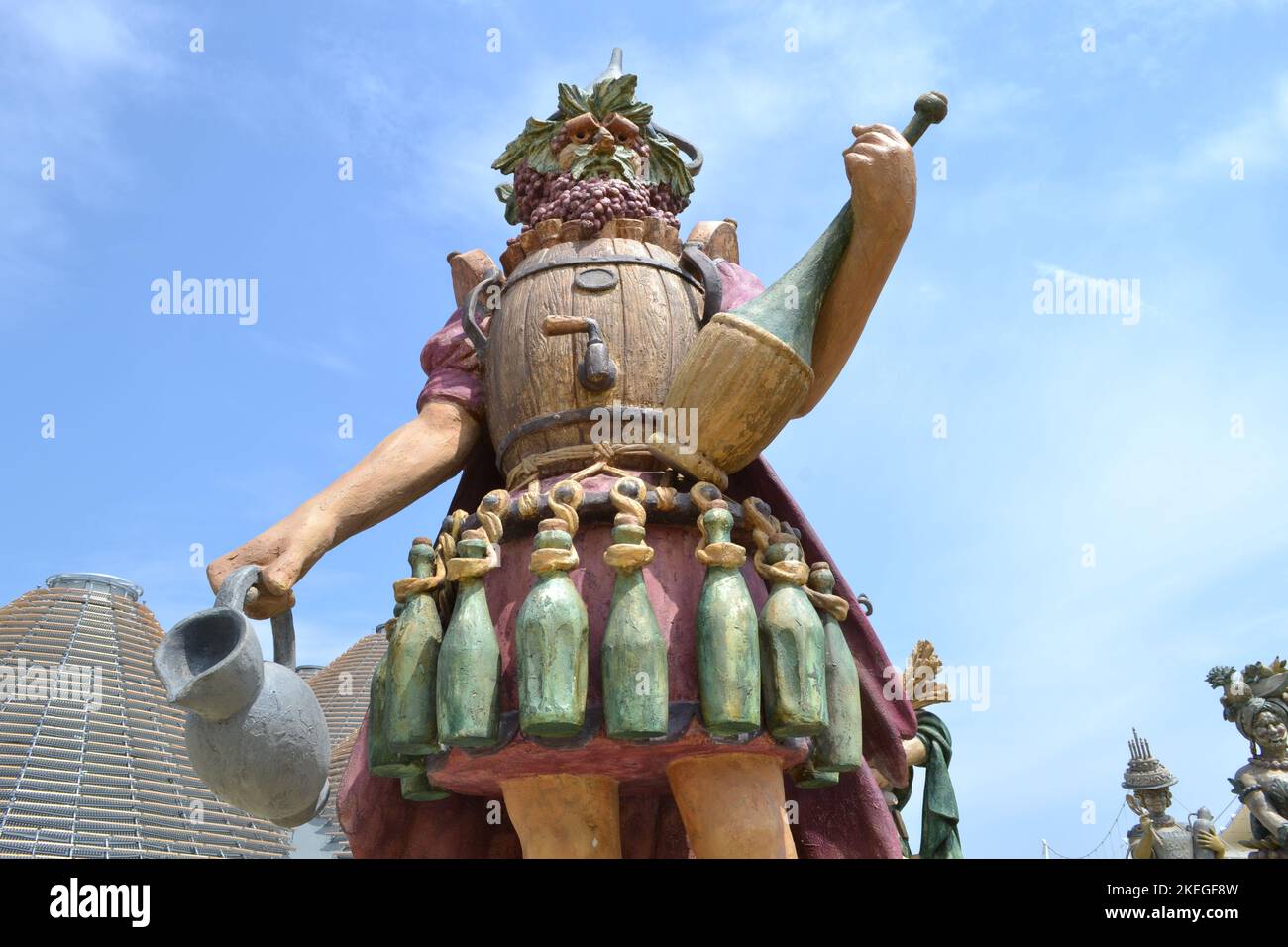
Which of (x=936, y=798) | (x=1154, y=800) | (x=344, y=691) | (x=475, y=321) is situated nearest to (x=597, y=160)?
(x=475, y=321)

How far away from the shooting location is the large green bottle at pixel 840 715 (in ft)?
10.3

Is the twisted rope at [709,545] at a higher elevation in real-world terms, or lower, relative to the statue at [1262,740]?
higher

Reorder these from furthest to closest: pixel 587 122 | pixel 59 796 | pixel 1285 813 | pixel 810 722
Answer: pixel 59 796 → pixel 1285 813 → pixel 587 122 → pixel 810 722

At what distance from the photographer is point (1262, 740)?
Result: 7922mm

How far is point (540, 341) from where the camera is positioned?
11.2 ft

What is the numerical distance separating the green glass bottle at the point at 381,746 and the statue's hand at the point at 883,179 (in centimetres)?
160

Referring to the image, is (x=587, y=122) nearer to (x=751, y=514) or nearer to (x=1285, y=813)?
(x=751, y=514)

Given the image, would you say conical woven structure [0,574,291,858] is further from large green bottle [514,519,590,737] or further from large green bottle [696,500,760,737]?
large green bottle [696,500,760,737]

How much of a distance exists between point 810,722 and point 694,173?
180 centimetres

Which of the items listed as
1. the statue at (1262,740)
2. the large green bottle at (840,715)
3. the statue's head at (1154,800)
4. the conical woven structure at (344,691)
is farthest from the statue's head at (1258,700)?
the conical woven structure at (344,691)

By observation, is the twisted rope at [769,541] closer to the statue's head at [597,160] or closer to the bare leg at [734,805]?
the bare leg at [734,805]
